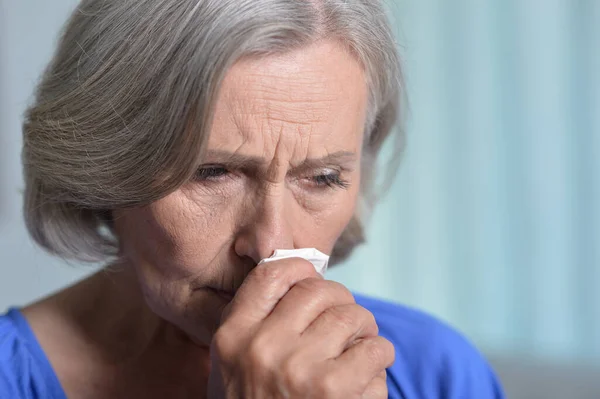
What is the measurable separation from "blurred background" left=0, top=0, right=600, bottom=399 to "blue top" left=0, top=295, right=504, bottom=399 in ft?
5.77

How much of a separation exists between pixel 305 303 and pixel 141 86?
0.49 m

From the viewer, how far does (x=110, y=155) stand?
1479mm

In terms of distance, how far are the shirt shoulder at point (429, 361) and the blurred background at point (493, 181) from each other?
1.74m

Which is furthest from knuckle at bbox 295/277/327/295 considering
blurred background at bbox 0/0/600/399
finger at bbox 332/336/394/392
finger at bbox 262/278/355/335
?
blurred background at bbox 0/0/600/399

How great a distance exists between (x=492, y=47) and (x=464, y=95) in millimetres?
289

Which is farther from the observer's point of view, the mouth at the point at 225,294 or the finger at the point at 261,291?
the mouth at the point at 225,294

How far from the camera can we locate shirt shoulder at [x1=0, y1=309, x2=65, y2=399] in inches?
Answer: 62.5

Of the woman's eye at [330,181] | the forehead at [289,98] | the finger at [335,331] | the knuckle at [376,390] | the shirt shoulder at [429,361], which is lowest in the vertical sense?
the shirt shoulder at [429,361]

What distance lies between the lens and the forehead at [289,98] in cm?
136

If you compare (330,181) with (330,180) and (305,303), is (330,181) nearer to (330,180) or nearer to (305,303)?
(330,180)

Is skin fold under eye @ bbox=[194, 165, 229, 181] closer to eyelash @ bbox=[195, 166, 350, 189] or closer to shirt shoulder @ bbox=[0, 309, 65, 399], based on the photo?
eyelash @ bbox=[195, 166, 350, 189]

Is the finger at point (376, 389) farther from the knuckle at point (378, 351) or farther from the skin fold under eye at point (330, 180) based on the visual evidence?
the skin fold under eye at point (330, 180)

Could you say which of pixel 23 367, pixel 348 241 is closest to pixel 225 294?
pixel 23 367

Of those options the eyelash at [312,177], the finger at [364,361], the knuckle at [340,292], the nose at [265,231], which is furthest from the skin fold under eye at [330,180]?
the finger at [364,361]
